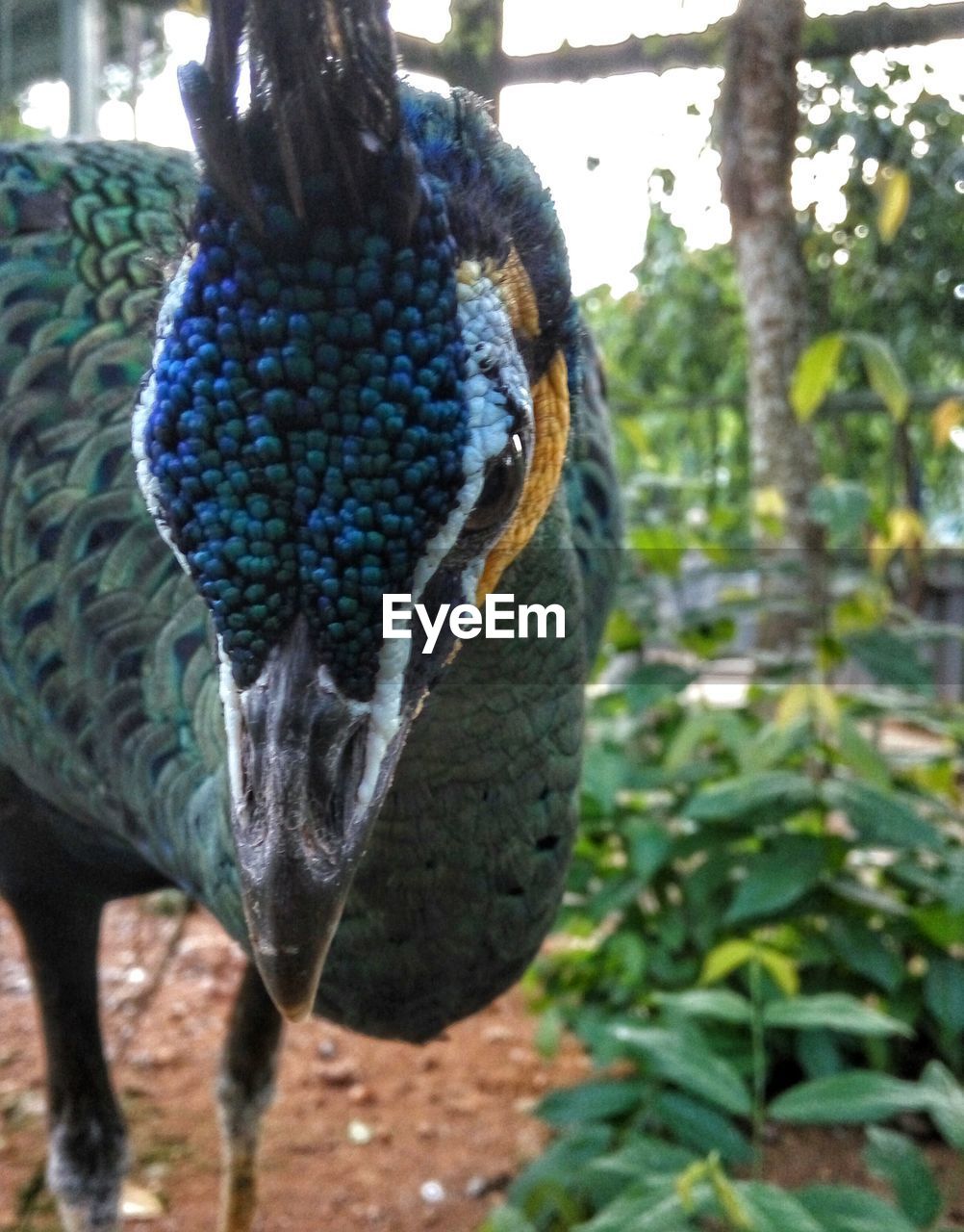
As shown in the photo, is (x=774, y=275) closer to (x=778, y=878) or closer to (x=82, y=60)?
(x=778, y=878)

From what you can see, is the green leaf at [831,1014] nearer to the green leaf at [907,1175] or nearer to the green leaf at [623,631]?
the green leaf at [907,1175]

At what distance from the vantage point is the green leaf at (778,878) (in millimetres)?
2014

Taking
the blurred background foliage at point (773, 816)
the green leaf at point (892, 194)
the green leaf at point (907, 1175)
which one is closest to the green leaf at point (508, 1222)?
the blurred background foliage at point (773, 816)

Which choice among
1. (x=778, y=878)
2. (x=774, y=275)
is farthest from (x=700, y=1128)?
(x=774, y=275)

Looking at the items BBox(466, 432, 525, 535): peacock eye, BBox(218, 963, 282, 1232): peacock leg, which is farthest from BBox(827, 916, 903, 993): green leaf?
BBox(466, 432, 525, 535): peacock eye

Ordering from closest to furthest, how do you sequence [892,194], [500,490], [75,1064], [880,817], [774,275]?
1. [500,490]
2. [75,1064]
3. [892,194]
4. [880,817]
5. [774,275]

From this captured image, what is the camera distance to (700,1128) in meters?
1.78

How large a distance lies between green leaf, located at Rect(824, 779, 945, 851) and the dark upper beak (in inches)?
52.7

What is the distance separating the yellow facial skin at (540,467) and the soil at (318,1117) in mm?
1064

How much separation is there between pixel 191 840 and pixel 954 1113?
33.1 inches

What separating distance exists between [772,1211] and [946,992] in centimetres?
96

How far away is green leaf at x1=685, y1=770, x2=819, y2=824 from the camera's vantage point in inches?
78.9

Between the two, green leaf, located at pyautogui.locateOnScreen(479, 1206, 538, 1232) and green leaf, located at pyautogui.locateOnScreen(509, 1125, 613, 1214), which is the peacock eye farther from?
green leaf, located at pyautogui.locateOnScreen(509, 1125, 613, 1214)

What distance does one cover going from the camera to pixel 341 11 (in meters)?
0.79
